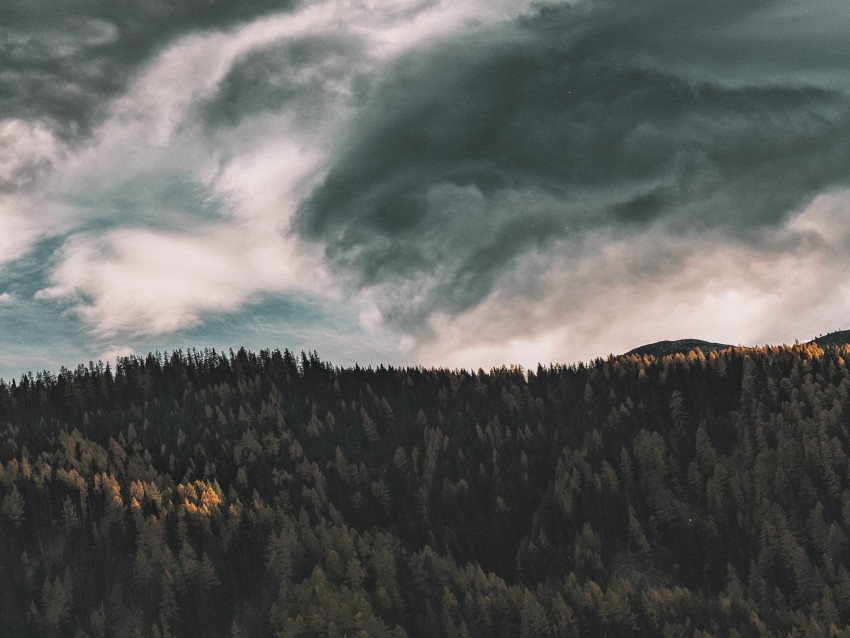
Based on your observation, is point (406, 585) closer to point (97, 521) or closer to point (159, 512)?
point (159, 512)

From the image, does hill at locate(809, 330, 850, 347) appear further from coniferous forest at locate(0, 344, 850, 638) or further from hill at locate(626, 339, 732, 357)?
coniferous forest at locate(0, 344, 850, 638)

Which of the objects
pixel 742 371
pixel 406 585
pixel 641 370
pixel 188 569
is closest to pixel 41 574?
pixel 188 569

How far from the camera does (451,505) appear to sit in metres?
13.5

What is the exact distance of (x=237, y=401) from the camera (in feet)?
62.8

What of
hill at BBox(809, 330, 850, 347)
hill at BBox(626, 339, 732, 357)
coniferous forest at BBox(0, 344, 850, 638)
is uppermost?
hill at BBox(626, 339, 732, 357)

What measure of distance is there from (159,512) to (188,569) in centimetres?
204

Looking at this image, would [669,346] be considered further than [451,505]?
Yes

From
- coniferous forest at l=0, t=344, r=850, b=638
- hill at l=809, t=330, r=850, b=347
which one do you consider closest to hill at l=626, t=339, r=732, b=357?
hill at l=809, t=330, r=850, b=347

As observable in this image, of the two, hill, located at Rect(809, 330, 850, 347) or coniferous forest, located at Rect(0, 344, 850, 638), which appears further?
hill, located at Rect(809, 330, 850, 347)

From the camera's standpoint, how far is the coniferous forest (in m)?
10.1

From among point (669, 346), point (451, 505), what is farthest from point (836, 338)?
point (451, 505)

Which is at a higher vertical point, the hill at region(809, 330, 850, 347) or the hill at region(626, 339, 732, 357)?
the hill at region(626, 339, 732, 357)

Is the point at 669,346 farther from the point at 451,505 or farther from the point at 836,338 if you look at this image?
the point at 451,505

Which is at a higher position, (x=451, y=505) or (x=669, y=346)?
(x=669, y=346)
